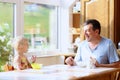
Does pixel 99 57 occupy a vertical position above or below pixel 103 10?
below

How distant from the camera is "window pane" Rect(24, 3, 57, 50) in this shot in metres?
4.79

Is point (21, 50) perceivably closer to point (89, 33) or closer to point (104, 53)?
point (89, 33)

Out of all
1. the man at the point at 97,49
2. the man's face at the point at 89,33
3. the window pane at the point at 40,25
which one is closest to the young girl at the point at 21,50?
the man at the point at 97,49

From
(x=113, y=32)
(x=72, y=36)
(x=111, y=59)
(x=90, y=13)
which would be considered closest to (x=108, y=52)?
(x=111, y=59)

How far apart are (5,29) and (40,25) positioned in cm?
91

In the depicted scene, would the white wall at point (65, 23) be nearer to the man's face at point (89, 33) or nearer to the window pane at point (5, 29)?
the window pane at point (5, 29)

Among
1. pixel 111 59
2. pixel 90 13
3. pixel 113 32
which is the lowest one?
pixel 111 59

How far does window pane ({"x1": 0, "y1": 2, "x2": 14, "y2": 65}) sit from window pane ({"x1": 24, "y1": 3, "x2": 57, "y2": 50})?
1.15 feet

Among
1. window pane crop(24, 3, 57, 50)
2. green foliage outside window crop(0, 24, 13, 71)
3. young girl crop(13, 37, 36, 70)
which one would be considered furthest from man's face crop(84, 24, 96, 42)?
window pane crop(24, 3, 57, 50)

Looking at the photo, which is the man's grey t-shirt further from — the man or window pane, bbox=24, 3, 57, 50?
window pane, bbox=24, 3, 57, 50

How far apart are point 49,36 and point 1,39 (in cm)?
150

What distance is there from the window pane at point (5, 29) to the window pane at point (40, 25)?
0.35 m

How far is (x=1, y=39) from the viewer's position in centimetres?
394

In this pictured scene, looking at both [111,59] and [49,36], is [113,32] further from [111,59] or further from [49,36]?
[49,36]
